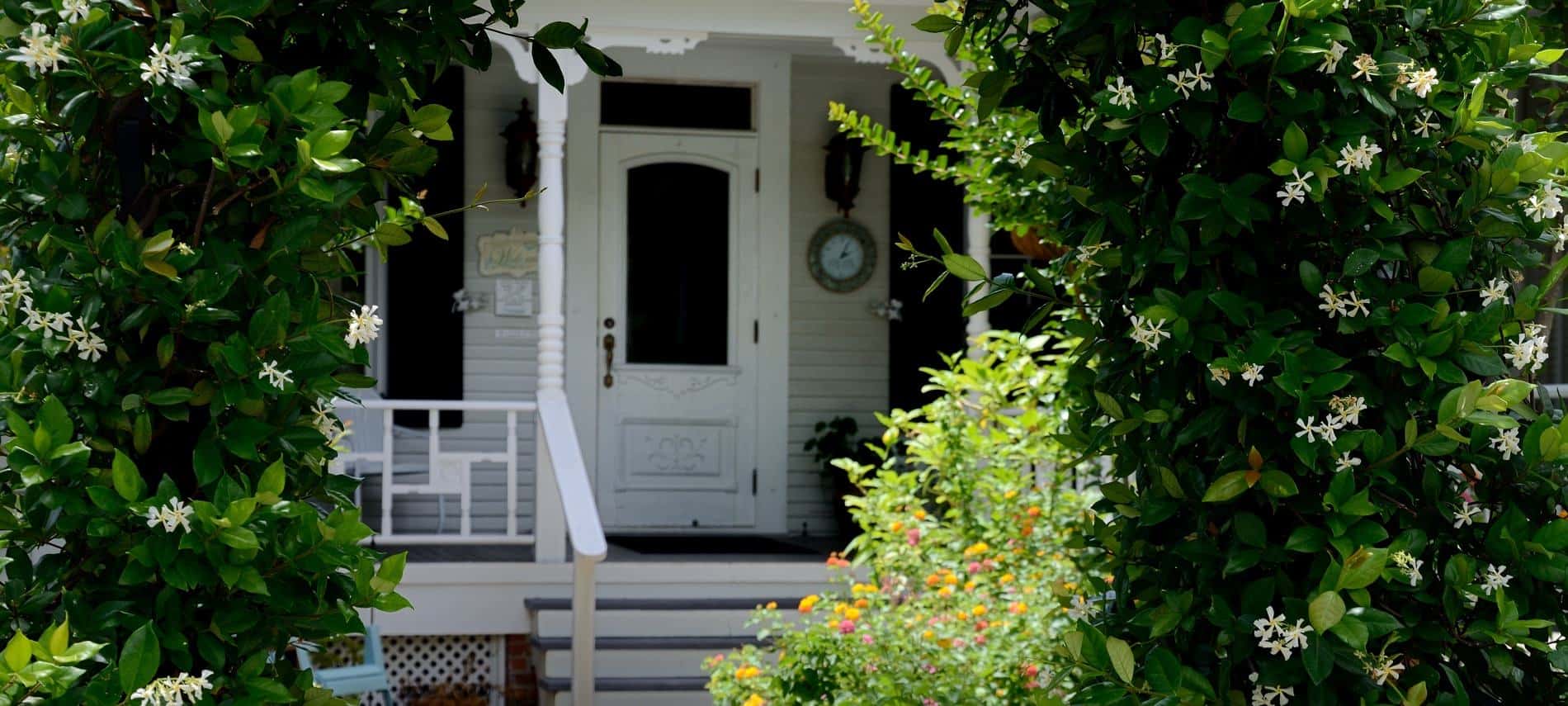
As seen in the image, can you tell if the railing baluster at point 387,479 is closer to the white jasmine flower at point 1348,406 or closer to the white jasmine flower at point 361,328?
the white jasmine flower at point 361,328

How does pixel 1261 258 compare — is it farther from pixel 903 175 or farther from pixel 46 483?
pixel 903 175

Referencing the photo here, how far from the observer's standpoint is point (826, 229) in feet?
26.3

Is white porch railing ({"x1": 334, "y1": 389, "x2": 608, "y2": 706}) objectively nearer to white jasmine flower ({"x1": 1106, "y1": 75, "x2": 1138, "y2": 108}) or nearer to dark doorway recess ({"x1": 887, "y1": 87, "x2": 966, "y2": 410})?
dark doorway recess ({"x1": 887, "y1": 87, "x2": 966, "y2": 410})

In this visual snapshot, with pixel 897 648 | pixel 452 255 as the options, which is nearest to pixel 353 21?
pixel 897 648

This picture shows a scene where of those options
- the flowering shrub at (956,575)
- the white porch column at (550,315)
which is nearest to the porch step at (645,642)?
the white porch column at (550,315)

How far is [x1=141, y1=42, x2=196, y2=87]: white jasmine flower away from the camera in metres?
1.41

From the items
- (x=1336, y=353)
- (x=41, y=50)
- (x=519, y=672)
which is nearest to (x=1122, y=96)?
(x=1336, y=353)

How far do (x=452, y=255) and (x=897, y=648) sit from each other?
4.35 metres

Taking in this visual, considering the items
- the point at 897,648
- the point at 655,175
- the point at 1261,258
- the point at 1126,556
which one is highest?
the point at 655,175

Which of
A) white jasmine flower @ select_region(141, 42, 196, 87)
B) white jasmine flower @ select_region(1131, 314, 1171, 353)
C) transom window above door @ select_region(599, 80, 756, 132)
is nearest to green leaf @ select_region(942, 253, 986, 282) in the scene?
white jasmine flower @ select_region(1131, 314, 1171, 353)

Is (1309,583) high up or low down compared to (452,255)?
down

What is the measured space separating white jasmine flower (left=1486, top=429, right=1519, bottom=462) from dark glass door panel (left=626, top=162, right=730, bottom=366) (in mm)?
6350

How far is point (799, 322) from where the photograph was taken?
26.3 ft

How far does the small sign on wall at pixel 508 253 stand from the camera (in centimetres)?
761
